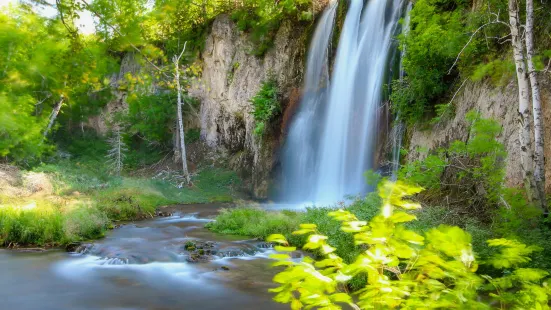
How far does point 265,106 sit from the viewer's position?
73.8 ft

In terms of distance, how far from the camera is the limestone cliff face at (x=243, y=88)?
74.9 feet

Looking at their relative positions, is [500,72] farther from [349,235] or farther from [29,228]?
[29,228]

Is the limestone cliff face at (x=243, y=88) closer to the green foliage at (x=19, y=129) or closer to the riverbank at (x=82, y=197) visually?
the riverbank at (x=82, y=197)

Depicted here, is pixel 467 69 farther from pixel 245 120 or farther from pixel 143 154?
pixel 143 154

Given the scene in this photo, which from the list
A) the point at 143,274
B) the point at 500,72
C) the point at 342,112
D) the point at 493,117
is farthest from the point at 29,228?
the point at 342,112

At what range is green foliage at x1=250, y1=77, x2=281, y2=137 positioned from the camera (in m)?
22.3

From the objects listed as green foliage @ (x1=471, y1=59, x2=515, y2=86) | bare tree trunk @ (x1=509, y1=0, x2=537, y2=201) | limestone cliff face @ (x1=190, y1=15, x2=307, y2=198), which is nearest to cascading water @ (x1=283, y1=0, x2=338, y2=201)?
limestone cliff face @ (x1=190, y1=15, x2=307, y2=198)

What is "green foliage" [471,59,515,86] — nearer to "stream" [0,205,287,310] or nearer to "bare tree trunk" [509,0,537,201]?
A: "bare tree trunk" [509,0,537,201]

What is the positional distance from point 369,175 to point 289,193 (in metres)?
13.8

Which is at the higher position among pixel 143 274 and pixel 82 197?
pixel 82 197

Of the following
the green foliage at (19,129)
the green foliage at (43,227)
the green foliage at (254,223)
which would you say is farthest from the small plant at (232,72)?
the green foliage at (43,227)

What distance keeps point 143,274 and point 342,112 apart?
1232 centimetres

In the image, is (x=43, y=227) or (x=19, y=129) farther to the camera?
(x=19, y=129)

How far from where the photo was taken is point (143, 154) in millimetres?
30188
